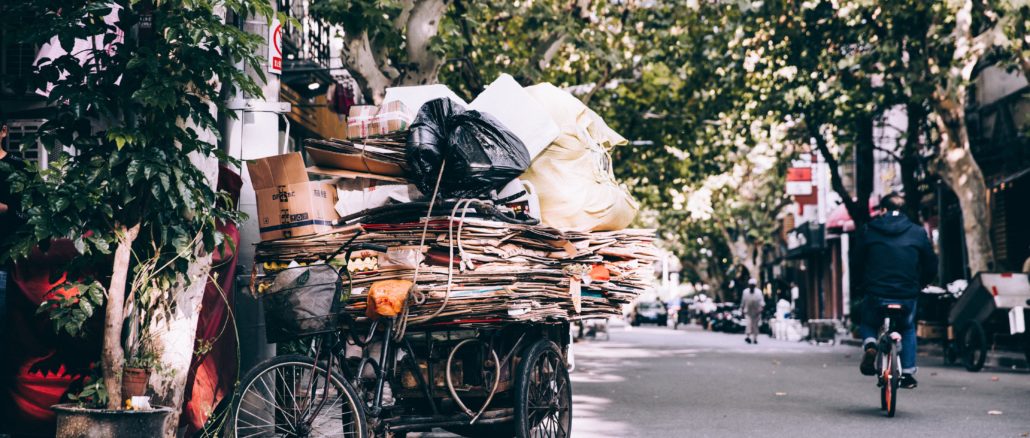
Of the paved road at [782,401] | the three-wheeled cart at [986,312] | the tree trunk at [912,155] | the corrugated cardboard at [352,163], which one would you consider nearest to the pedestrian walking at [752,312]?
the tree trunk at [912,155]

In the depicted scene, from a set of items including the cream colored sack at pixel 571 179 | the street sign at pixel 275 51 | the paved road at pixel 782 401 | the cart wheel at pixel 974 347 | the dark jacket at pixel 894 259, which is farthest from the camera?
the cart wheel at pixel 974 347

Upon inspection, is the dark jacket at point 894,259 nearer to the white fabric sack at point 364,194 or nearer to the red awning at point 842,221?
the white fabric sack at point 364,194

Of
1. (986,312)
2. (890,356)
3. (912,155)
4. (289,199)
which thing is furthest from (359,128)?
(912,155)

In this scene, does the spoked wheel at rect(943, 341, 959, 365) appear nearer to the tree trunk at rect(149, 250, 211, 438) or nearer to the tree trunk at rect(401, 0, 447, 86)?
the tree trunk at rect(401, 0, 447, 86)

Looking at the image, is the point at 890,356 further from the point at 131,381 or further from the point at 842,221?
the point at 842,221

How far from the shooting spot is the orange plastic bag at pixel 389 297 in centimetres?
589

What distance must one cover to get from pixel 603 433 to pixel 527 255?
11.0 feet

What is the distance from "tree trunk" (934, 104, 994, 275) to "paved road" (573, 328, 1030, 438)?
85.2 inches

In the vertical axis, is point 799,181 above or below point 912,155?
above

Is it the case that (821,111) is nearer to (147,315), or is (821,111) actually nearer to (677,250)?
(147,315)

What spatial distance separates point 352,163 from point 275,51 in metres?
2.01

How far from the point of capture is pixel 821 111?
22.2 metres

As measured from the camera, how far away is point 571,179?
7.76m

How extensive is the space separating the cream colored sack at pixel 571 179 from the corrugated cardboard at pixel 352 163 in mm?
1191
